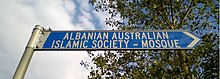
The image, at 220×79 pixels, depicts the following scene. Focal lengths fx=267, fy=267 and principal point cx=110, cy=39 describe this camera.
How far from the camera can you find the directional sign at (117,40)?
329cm

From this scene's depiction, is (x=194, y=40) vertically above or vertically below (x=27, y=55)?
above

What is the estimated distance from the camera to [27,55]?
3211 millimetres

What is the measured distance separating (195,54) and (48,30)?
689 centimetres

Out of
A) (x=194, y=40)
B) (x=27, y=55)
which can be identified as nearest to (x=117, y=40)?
(x=194, y=40)

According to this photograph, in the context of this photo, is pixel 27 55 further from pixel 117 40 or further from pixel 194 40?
pixel 194 40

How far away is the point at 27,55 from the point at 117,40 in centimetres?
112

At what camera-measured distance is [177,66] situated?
364 inches

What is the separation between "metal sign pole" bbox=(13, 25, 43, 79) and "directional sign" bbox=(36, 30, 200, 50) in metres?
0.08

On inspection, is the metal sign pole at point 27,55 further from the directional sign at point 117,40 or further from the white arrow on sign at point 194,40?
the white arrow on sign at point 194,40

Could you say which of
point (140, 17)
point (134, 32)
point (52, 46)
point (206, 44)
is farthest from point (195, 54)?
point (52, 46)

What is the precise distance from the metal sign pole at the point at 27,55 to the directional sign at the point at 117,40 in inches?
3.1

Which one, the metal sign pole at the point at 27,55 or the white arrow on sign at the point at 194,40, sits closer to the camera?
the metal sign pole at the point at 27,55

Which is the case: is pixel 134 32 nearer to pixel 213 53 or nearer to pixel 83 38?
pixel 83 38

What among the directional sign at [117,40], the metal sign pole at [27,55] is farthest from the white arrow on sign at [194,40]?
the metal sign pole at [27,55]
